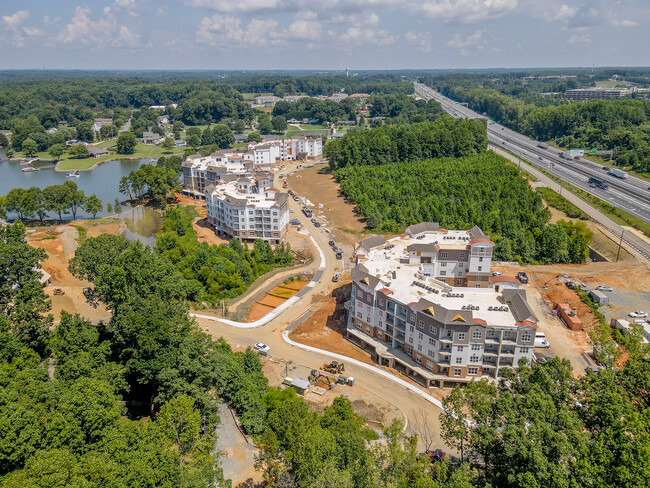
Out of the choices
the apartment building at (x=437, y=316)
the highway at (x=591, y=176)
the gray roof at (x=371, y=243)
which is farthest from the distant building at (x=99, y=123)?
the apartment building at (x=437, y=316)

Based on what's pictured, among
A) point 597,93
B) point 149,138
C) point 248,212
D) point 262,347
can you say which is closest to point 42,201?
point 248,212

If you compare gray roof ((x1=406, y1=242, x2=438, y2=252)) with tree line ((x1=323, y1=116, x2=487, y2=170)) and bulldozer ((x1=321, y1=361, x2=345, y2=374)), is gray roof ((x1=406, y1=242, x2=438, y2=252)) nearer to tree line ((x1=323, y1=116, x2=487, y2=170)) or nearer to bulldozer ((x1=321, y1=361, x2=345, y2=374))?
bulldozer ((x1=321, y1=361, x2=345, y2=374))

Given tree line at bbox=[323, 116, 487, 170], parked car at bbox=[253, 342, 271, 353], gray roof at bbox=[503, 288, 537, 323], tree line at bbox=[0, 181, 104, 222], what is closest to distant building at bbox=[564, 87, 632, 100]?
tree line at bbox=[323, 116, 487, 170]

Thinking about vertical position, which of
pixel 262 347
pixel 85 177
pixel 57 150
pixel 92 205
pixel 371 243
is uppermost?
pixel 57 150

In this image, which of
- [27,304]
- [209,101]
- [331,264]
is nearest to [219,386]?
[27,304]

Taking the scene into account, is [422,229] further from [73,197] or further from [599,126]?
[599,126]

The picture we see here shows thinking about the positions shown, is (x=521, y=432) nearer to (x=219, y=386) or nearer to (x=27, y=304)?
(x=219, y=386)

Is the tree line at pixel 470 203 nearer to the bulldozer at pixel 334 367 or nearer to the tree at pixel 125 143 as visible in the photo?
the bulldozer at pixel 334 367
